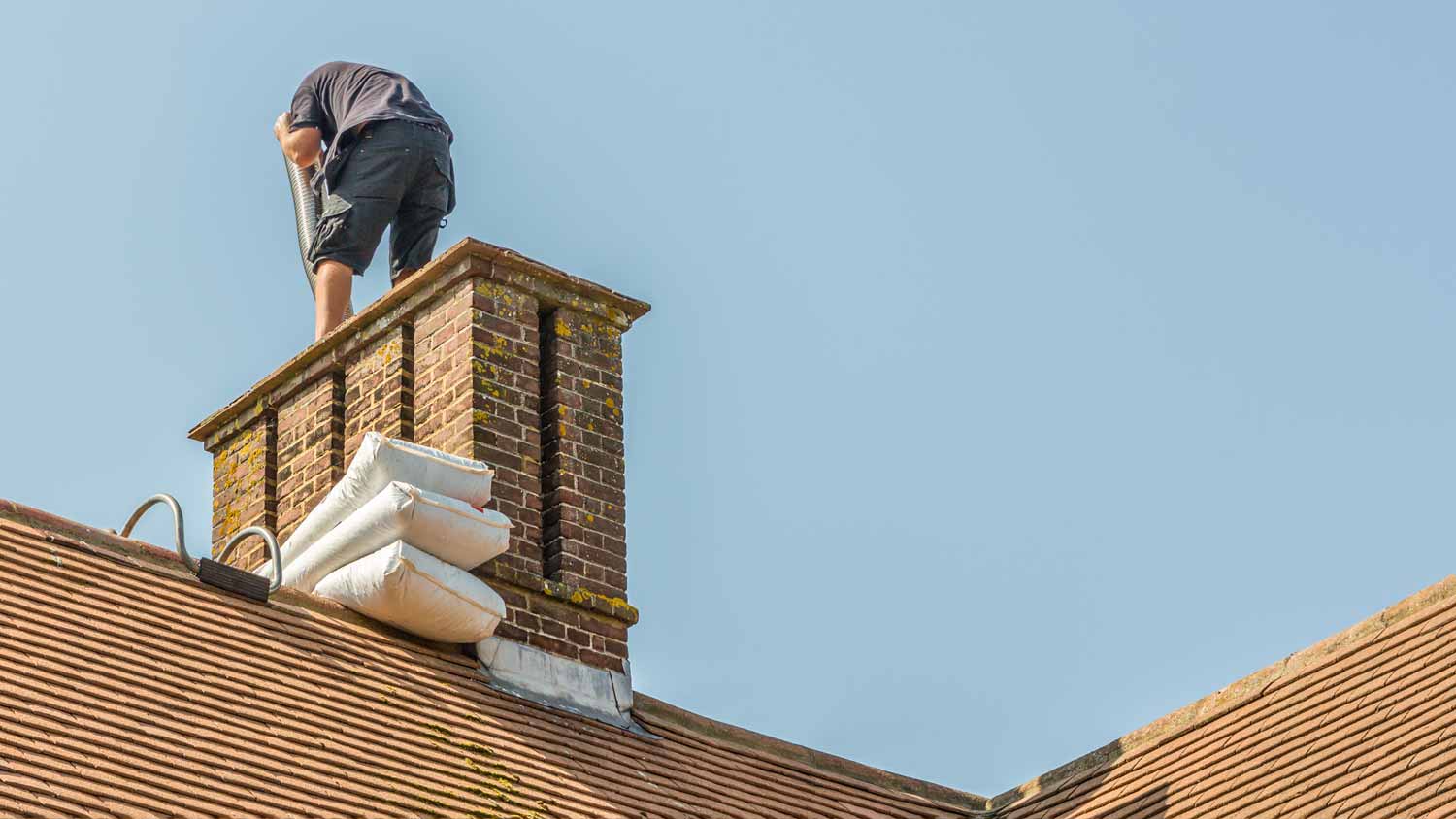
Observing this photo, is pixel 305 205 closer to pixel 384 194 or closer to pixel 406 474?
pixel 384 194

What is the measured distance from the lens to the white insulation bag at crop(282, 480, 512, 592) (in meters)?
10.0

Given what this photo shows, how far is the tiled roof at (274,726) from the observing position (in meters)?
8.04

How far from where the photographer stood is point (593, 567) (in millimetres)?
10867

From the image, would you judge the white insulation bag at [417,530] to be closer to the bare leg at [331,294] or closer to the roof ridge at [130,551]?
the roof ridge at [130,551]

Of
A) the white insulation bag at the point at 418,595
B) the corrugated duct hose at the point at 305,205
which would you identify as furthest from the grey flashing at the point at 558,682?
the corrugated duct hose at the point at 305,205

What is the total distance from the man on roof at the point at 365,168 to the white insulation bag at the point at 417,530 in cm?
186

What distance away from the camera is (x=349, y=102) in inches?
482

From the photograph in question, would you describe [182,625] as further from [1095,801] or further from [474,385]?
[1095,801]

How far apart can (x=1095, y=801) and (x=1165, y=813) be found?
668mm

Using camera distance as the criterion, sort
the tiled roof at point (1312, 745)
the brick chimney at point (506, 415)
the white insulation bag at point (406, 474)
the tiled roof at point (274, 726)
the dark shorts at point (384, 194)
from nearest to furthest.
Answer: the tiled roof at point (274, 726) → the tiled roof at point (1312, 745) → the white insulation bag at point (406, 474) → the brick chimney at point (506, 415) → the dark shorts at point (384, 194)

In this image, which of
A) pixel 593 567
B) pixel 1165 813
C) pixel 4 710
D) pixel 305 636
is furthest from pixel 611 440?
pixel 4 710

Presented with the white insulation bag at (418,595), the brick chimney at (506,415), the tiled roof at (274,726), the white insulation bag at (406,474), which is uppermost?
the brick chimney at (506,415)

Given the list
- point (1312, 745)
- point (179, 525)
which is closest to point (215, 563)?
point (179, 525)

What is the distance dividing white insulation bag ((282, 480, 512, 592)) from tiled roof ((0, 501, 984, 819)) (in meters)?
0.28
